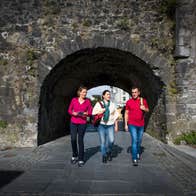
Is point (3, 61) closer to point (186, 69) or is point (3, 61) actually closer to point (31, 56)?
point (31, 56)

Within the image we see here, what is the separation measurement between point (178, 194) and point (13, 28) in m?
7.58

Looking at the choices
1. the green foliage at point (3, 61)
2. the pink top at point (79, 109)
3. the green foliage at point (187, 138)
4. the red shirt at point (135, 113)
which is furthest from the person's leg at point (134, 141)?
the green foliage at point (3, 61)

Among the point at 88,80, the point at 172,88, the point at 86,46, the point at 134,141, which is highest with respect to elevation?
the point at 86,46

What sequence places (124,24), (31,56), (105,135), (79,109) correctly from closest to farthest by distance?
(79,109) < (105,135) < (31,56) < (124,24)

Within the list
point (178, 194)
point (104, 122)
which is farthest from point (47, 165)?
point (178, 194)

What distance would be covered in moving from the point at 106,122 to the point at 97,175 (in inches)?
57.6

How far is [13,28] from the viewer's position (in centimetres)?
936

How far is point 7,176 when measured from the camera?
5109 millimetres

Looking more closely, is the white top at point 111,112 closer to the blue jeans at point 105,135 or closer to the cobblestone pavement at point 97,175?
the blue jeans at point 105,135

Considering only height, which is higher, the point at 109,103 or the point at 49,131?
the point at 109,103

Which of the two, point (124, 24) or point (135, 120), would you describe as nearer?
point (135, 120)

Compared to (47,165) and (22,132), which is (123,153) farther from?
(22,132)

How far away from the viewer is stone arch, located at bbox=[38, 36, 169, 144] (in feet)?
30.3

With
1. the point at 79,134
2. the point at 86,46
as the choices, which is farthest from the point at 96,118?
the point at 86,46
